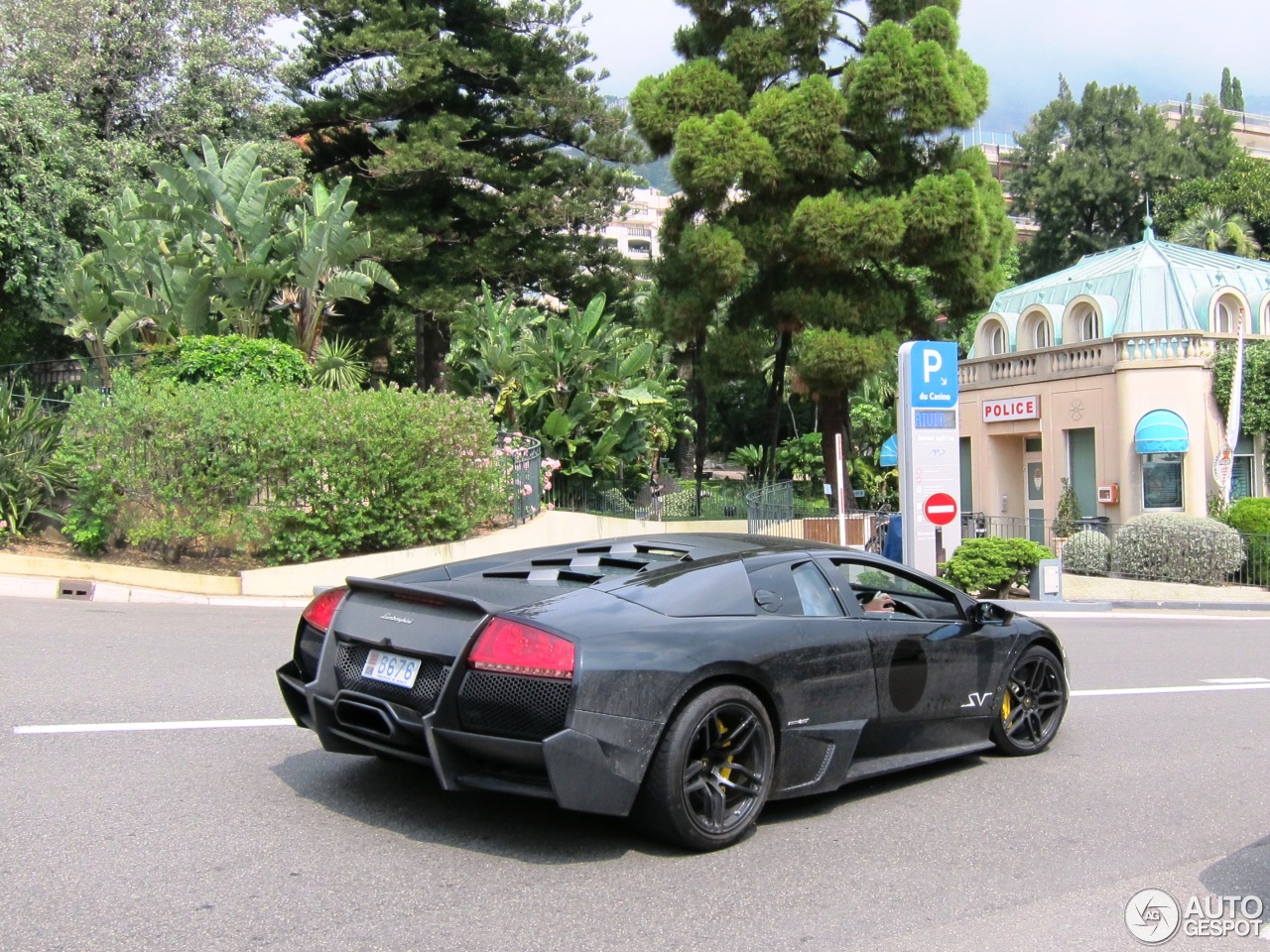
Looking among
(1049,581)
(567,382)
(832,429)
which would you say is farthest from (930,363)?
(832,429)

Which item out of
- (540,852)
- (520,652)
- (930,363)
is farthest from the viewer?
(930,363)

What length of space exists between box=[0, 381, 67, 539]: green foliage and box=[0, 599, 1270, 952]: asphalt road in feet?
34.5

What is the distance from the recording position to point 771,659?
5.41 m

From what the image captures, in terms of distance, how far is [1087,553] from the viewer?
78.5 feet

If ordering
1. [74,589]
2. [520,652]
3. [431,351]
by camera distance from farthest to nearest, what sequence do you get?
[431,351] → [74,589] → [520,652]

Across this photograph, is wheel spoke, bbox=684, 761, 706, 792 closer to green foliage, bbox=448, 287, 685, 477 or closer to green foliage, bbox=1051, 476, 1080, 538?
green foliage, bbox=448, 287, 685, 477

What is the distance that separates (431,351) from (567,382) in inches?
292

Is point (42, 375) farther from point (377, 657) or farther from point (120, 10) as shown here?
point (377, 657)

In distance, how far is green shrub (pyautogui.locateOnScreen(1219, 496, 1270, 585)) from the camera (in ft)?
75.4

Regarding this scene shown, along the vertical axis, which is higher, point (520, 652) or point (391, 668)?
point (520, 652)

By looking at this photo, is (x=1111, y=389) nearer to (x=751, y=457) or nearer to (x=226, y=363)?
(x=751, y=457)

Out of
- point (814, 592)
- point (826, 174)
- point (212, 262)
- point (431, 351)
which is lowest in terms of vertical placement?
point (814, 592)

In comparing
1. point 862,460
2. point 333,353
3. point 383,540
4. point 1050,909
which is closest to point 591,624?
point 1050,909

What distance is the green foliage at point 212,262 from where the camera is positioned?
20.4m
